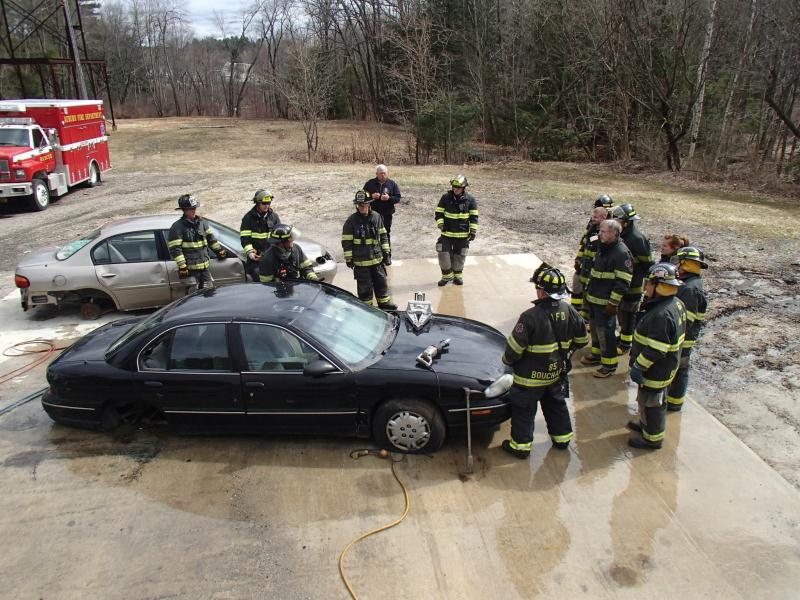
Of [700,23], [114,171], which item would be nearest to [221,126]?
[114,171]

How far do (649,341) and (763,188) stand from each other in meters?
15.3

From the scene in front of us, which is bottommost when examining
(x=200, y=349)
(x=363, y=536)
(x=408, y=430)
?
(x=363, y=536)

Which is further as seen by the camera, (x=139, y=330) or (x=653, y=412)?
(x=139, y=330)

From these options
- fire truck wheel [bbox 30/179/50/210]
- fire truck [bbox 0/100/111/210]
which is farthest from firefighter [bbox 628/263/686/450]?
fire truck wheel [bbox 30/179/50/210]

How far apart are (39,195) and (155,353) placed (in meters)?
13.1

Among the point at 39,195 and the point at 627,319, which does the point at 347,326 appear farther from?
the point at 39,195

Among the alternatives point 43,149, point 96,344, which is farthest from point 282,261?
point 43,149

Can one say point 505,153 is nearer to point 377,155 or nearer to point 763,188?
point 377,155

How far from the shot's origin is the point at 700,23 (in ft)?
68.2

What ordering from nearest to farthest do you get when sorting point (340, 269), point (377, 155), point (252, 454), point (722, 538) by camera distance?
point (722, 538) → point (252, 454) → point (340, 269) → point (377, 155)

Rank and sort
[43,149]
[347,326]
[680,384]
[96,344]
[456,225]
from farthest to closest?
[43,149] → [456,225] → [96,344] → [680,384] → [347,326]

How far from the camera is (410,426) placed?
4945 millimetres

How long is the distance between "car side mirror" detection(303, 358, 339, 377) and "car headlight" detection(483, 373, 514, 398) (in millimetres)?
1266

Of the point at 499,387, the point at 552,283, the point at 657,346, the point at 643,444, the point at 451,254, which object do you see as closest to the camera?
the point at 552,283
